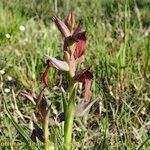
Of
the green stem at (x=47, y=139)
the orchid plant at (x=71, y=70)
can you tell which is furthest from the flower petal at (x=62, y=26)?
the green stem at (x=47, y=139)

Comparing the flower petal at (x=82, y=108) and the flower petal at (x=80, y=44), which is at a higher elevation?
the flower petal at (x=80, y=44)

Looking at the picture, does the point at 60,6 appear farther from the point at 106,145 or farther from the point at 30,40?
the point at 106,145

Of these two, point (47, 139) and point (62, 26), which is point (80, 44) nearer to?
point (62, 26)

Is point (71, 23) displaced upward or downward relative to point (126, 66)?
upward

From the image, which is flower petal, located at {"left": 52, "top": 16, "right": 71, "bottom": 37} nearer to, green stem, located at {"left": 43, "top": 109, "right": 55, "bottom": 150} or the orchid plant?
the orchid plant

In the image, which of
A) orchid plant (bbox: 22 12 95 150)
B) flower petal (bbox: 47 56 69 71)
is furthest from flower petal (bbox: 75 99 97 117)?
flower petal (bbox: 47 56 69 71)

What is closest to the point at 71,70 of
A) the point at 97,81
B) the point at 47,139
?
the point at 47,139

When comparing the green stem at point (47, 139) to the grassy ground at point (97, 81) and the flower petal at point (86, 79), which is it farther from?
the flower petal at point (86, 79)

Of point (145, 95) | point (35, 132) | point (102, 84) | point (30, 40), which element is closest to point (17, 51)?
point (30, 40)
